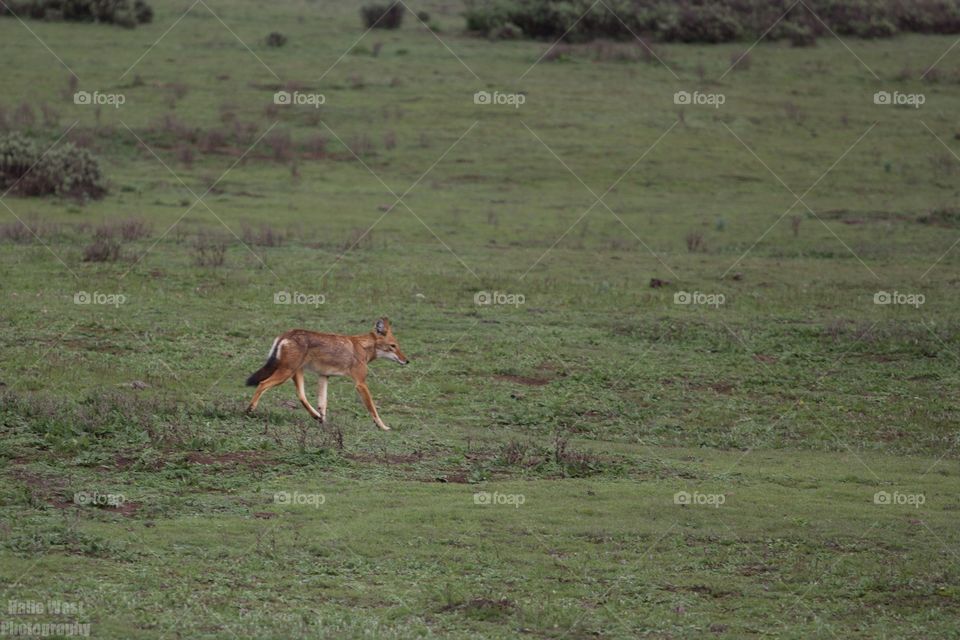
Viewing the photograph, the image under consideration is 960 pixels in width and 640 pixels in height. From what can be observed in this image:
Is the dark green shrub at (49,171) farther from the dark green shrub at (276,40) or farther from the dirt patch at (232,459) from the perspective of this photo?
the dirt patch at (232,459)

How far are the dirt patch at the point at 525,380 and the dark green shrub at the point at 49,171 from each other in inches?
539

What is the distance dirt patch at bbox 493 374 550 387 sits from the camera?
17594mm

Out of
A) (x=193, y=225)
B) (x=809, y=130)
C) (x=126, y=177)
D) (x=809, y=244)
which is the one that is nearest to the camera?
(x=193, y=225)

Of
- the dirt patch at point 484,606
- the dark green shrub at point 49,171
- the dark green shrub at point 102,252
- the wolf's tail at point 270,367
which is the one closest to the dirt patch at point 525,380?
the wolf's tail at point 270,367

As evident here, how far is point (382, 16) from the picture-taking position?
148 ft

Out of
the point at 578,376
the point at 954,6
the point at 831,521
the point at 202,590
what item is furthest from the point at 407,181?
the point at 954,6

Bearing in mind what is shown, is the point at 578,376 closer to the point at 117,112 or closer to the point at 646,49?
the point at 117,112

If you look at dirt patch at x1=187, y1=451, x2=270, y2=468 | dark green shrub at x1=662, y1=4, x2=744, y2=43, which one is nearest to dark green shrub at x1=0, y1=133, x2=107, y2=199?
dirt patch at x1=187, y1=451, x2=270, y2=468

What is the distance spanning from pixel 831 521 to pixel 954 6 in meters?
41.5

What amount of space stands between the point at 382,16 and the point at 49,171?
19.0m

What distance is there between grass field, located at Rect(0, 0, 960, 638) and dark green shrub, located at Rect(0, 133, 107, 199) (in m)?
0.49

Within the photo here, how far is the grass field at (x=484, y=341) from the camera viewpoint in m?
10.8

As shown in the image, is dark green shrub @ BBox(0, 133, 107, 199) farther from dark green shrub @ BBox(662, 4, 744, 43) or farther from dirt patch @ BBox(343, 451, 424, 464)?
dark green shrub @ BBox(662, 4, 744, 43)

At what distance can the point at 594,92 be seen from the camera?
3878cm
